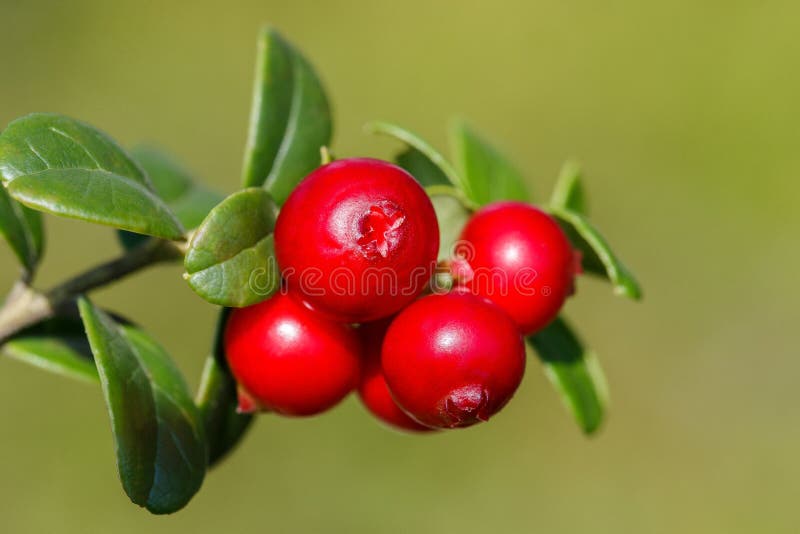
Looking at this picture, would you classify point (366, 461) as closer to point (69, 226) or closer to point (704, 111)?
point (69, 226)

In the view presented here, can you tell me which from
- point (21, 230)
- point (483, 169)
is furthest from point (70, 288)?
point (483, 169)

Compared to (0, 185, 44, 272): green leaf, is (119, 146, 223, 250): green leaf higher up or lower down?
lower down

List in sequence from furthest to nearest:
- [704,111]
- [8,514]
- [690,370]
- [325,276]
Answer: [704,111]
[690,370]
[8,514]
[325,276]

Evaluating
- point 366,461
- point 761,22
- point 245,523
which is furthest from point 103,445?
point 761,22

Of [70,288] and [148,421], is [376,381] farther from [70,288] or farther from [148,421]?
[70,288]

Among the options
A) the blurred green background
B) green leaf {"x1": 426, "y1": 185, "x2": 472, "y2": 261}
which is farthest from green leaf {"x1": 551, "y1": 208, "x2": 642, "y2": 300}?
the blurred green background

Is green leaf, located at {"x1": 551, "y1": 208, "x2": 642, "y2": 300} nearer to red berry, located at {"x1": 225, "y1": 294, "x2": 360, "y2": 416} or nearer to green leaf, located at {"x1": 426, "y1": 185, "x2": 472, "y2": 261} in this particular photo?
green leaf, located at {"x1": 426, "y1": 185, "x2": 472, "y2": 261}

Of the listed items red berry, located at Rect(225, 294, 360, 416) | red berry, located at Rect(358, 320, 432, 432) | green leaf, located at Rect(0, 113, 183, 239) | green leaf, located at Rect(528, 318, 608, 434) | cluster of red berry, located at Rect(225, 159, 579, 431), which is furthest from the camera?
green leaf, located at Rect(528, 318, 608, 434)

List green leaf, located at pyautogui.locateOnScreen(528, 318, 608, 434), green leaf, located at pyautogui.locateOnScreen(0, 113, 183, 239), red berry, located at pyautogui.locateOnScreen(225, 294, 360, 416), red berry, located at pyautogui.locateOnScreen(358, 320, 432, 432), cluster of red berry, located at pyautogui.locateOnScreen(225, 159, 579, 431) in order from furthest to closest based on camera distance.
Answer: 1. green leaf, located at pyautogui.locateOnScreen(528, 318, 608, 434)
2. red berry, located at pyautogui.locateOnScreen(358, 320, 432, 432)
3. red berry, located at pyautogui.locateOnScreen(225, 294, 360, 416)
4. cluster of red berry, located at pyautogui.locateOnScreen(225, 159, 579, 431)
5. green leaf, located at pyautogui.locateOnScreen(0, 113, 183, 239)
